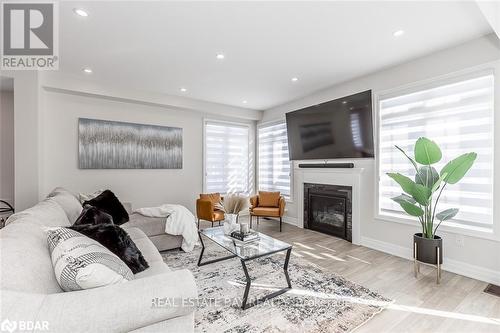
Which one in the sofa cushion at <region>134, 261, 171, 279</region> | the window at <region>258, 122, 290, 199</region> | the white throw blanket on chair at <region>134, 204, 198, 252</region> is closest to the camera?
the sofa cushion at <region>134, 261, 171, 279</region>

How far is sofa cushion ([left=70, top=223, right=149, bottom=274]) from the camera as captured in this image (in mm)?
1600

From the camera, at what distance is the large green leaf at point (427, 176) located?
8.58ft

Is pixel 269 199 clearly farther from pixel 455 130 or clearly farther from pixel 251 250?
pixel 455 130

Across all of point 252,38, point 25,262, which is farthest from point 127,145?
point 25,262

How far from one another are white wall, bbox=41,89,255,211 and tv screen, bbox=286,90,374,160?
189 cm

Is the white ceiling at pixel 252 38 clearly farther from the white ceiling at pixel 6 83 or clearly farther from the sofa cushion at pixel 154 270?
the sofa cushion at pixel 154 270

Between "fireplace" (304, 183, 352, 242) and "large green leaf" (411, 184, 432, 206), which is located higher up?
"large green leaf" (411, 184, 432, 206)

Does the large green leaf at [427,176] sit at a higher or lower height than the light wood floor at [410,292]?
higher

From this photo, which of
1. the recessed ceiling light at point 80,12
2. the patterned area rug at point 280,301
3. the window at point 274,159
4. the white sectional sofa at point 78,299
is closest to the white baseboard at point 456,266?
the patterned area rug at point 280,301

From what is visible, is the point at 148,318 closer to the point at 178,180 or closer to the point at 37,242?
the point at 37,242

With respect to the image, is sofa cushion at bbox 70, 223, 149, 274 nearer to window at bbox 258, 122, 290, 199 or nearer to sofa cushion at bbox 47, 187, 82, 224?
sofa cushion at bbox 47, 187, 82, 224

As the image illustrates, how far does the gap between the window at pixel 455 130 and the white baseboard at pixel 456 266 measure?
1.57 ft

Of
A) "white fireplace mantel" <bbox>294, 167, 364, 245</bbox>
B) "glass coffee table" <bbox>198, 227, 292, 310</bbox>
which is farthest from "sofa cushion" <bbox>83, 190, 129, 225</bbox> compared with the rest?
"white fireplace mantel" <bbox>294, 167, 364, 245</bbox>

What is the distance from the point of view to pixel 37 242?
1.29 m
